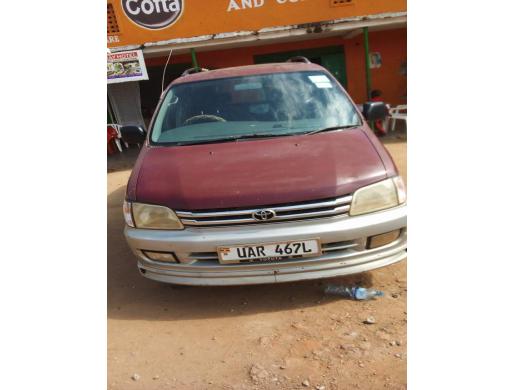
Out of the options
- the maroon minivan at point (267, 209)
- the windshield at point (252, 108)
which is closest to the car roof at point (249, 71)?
the windshield at point (252, 108)

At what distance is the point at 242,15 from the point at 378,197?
655 cm

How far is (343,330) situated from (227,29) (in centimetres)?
703

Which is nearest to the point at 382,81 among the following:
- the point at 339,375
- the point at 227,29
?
the point at 227,29

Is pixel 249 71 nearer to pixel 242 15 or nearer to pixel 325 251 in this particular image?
pixel 325 251

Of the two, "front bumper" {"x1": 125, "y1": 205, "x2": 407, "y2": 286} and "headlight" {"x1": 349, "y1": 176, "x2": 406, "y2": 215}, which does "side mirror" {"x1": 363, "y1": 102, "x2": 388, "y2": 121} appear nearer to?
"headlight" {"x1": 349, "y1": 176, "x2": 406, "y2": 215}

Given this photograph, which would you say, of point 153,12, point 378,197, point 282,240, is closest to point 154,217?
point 282,240

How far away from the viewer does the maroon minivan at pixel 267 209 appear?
7.04ft

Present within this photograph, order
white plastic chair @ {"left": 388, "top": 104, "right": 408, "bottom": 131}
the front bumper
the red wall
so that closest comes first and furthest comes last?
1. the front bumper
2. white plastic chair @ {"left": 388, "top": 104, "right": 408, "bottom": 131}
3. the red wall

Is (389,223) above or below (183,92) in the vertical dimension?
below

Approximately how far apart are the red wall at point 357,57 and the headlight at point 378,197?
7.95 meters

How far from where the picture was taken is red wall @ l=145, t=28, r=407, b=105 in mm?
9273

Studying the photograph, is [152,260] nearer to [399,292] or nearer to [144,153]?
[144,153]

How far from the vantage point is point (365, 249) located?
2244mm

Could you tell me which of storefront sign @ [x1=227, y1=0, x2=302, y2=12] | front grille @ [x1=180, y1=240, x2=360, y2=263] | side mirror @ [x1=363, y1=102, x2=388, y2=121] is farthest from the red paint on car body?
storefront sign @ [x1=227, y1=0, x2=302, y2=12]
